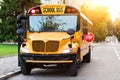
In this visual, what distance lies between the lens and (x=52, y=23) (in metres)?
18.6

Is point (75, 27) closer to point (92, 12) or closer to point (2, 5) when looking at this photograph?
point (2, 5)

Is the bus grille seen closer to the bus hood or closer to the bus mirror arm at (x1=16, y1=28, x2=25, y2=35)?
the bus hood

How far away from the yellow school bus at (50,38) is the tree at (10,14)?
41.9 metres

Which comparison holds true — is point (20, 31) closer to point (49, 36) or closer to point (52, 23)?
point (49, 36)

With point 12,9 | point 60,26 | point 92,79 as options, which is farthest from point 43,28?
point 12,9

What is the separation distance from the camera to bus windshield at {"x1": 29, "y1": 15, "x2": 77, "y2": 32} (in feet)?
60.8

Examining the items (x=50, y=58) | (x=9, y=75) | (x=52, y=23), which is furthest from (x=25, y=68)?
(x=52, y=23)

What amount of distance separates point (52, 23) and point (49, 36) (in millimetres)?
1067

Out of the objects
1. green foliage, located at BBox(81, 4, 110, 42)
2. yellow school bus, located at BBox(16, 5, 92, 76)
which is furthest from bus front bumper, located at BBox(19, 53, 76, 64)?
green foliage, located at BBox(81, 4, 110, 42)

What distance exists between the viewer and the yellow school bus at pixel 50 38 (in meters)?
17.1

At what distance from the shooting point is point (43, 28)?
731 inches

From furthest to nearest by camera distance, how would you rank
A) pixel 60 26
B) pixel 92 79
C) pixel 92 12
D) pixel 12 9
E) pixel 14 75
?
1. pixel 92 12
2. pixel 12 9
3. pixel 60 26
4. pixel 14 75
5. pixel 92 79

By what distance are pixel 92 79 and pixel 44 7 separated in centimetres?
444

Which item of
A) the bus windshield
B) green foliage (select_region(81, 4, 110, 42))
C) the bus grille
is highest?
the bus windshield
